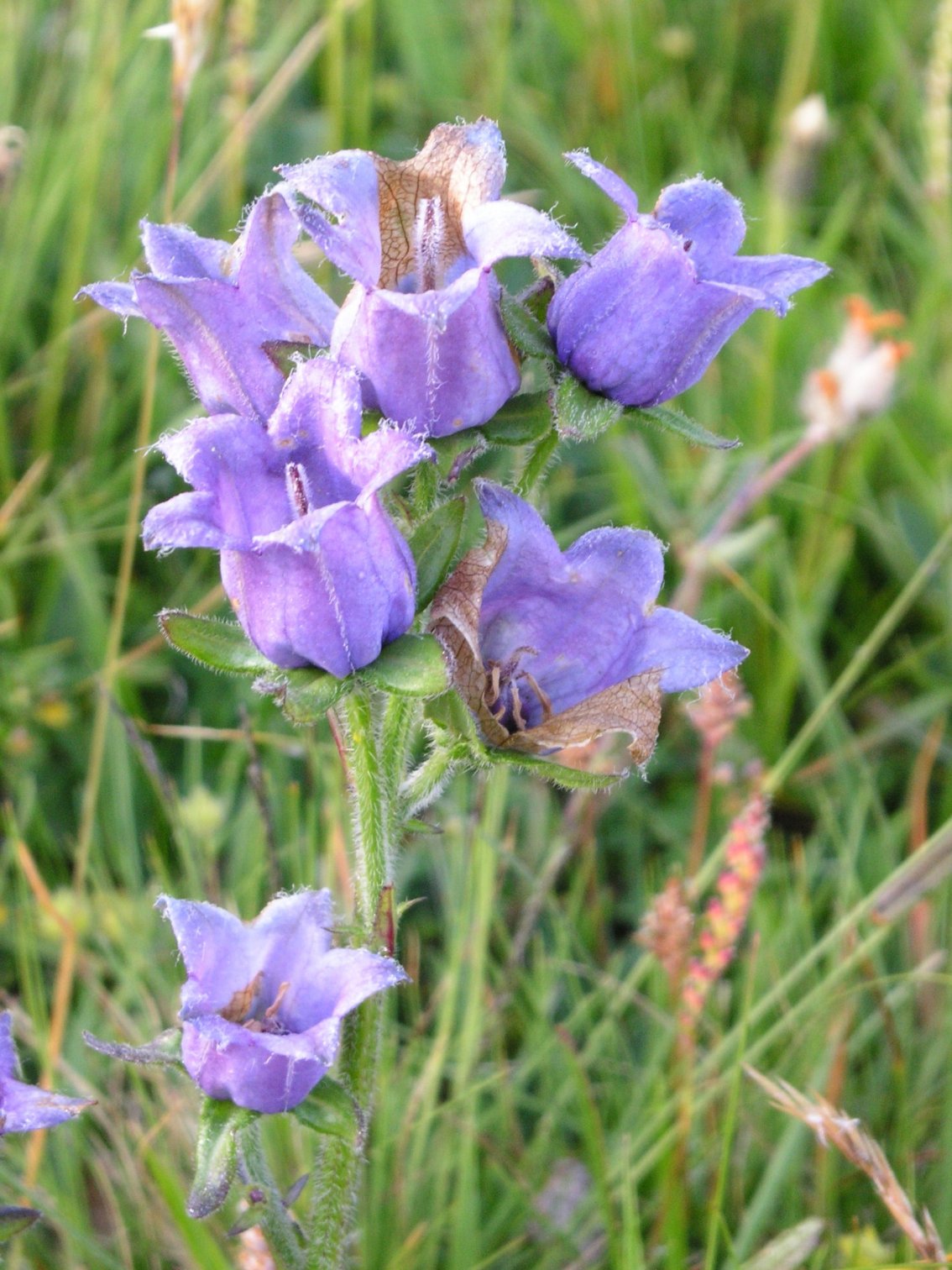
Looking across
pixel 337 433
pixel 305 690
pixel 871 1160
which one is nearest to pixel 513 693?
pixel 305 690

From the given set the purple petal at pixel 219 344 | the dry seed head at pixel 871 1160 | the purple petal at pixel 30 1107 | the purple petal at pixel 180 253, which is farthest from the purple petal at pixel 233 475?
the dry seed head at pixel 871 1160

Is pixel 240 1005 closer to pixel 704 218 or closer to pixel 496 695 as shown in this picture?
pixel 496 695

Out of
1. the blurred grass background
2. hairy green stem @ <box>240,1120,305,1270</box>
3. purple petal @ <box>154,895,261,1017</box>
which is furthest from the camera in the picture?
the blurred grass background

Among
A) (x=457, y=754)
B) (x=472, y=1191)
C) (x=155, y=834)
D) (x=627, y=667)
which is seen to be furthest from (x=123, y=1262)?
(x=627, y=667)

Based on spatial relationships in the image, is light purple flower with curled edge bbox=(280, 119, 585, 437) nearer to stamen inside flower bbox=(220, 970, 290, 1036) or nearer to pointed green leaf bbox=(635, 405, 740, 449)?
pointed green leaf bbox=(635, 405, 740, 449)

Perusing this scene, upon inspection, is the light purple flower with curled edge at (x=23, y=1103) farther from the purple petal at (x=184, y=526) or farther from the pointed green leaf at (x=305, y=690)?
the purple petal at (x=184, y=526)

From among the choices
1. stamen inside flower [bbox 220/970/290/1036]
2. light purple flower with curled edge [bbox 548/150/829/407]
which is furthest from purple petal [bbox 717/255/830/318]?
stamen inside flower [bbox 220/970/290/1036]
